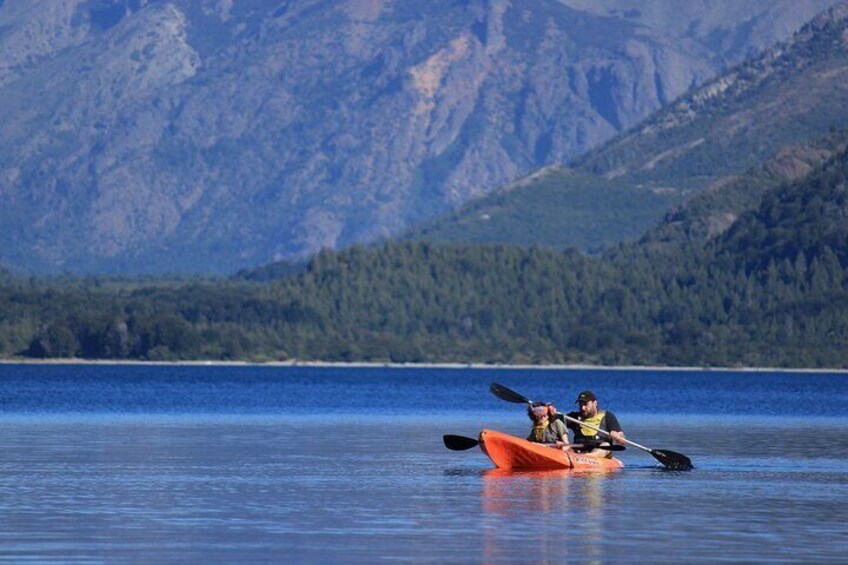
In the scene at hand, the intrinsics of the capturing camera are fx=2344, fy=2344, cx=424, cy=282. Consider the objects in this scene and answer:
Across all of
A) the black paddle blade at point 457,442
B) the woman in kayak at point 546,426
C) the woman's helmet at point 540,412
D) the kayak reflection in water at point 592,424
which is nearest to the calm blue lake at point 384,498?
the black paddle blade at point 457,442

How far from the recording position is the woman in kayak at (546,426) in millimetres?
78938

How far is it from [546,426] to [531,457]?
57.8 inches

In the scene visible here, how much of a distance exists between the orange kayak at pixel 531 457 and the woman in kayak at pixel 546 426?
2.12ft

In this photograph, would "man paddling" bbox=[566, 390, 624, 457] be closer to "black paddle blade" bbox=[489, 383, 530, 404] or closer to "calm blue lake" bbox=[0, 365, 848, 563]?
"calm blue lake" bbox=[0, 365, 848, 563]

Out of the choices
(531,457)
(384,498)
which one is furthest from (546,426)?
(384,498)

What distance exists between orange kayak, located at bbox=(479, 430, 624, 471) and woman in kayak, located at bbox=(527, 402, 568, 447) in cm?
65

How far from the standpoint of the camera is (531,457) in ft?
259

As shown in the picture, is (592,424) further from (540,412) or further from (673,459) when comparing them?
(673,459)

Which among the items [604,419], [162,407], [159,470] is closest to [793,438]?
[604,419]

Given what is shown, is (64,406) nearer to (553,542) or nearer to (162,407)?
(162,407)

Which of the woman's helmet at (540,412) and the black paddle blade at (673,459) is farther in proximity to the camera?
the black paddle blade at (673,459)

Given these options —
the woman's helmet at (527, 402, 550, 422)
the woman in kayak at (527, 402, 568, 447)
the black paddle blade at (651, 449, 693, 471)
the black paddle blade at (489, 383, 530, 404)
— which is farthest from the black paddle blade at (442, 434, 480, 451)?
the black paddle blade at (651, 449, 693, 471)

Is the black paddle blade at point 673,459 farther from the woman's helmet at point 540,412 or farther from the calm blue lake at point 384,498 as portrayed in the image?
the woman's helmet at point 540,412

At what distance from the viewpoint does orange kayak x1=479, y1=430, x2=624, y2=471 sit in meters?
78.6
